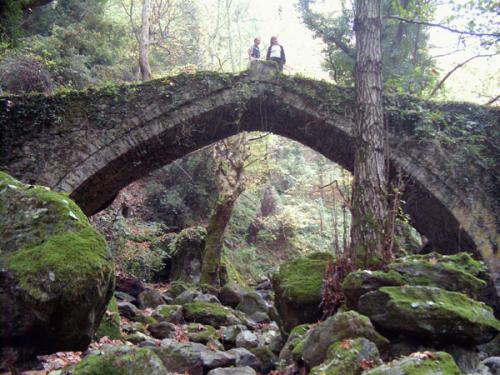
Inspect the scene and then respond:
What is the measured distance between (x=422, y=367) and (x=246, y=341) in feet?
11.2

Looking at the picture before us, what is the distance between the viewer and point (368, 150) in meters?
6.34

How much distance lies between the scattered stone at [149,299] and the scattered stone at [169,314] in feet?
3.47

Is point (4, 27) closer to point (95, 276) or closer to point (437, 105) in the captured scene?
point (95, 276)

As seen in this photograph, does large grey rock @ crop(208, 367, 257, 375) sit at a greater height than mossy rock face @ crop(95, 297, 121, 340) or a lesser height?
lesser

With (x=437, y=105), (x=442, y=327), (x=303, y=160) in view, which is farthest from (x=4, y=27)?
(x=303, y=160)

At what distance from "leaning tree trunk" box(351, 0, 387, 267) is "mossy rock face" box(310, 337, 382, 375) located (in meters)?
2.23

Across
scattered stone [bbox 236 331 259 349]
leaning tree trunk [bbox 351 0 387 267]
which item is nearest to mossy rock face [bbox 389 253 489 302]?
leaning tree trunk [bbox 351 0 387 267]

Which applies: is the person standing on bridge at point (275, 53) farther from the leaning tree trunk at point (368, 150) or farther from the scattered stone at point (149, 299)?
the scattered stone at point (149, 299)

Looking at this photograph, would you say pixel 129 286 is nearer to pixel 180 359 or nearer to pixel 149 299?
pixel 149 299

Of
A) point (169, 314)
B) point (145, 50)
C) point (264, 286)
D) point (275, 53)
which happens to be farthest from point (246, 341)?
point (145, 50)

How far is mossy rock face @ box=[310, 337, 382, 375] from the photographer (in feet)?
10.5

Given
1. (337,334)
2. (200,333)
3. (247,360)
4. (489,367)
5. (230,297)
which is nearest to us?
(337,334)

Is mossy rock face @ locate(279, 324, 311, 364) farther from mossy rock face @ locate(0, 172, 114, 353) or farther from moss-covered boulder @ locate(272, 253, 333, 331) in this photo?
mossy rock face @ locate(0, 172, 114, 353)

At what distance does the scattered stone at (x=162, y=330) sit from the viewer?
626 centimetres
